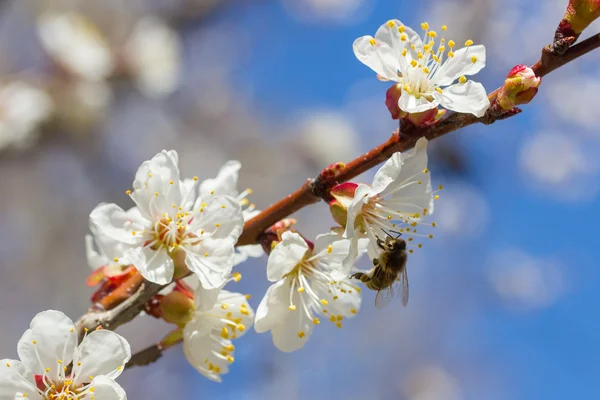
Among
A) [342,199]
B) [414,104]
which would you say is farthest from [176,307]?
[414,104]

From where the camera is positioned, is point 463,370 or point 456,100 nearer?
point 456,100

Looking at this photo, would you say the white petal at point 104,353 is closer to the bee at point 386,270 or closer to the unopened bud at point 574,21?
the bee at point 386,270

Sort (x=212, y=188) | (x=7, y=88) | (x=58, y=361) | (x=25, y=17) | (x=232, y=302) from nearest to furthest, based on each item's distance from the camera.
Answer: (x=58, y=361) < (x=232, y=302) < (x=212, y=188) < (x=7, y=88) < (x=25, y=17)

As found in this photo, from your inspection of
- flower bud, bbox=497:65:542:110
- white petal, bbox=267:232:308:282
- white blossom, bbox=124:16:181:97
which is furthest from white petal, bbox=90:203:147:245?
white blossom, bbox=124:16:181:97

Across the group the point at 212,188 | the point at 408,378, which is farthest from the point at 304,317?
the point at 408,378

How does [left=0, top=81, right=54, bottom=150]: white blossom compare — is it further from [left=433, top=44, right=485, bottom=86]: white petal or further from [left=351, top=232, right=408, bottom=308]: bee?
[left=433, top=44, right=485, bottom=86]: white petal

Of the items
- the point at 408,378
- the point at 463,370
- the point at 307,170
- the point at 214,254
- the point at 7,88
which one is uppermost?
the point at 7,88

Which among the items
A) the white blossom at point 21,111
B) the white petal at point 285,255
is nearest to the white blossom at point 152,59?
the white blossom at point 21,111

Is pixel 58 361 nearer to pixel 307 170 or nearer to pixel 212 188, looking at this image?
pixel 212 188
